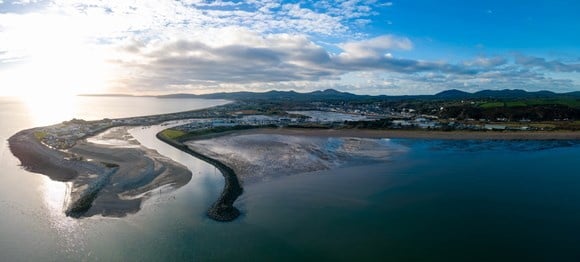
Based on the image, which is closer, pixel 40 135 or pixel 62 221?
pixel 62 221

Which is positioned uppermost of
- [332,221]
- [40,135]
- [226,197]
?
[40,135]

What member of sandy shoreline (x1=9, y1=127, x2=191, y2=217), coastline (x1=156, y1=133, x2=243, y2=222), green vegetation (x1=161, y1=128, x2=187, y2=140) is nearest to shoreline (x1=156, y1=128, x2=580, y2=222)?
green vegetation (x1=161, y1=128, x2=187, y2=140)

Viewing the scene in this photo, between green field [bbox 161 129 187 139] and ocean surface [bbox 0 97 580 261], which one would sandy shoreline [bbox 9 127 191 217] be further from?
green field [bbox 161 129 187 139]

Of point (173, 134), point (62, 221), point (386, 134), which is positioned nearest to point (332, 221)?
point (62, 221)

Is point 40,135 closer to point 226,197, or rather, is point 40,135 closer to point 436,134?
point 226,197

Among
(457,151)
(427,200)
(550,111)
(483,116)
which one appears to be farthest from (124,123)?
(550,111)

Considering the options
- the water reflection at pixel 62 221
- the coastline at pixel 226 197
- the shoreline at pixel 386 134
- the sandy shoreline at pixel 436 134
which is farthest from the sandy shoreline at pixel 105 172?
the sandy shoreline at pixel 436 134

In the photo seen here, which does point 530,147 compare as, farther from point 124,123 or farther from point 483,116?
point 124,123
